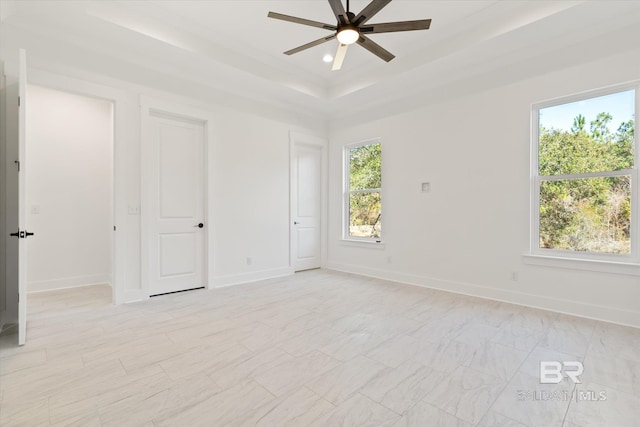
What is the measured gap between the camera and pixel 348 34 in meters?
2.62

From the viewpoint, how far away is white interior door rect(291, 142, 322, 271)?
5.28 metres

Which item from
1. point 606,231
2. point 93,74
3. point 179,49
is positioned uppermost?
point 179,49

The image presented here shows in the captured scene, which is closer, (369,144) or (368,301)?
(368,301)

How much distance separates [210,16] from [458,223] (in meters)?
3.90

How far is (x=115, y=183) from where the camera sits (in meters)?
3.45

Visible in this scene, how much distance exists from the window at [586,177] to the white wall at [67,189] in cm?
550

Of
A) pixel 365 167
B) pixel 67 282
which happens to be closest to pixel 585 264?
pixel 365 167

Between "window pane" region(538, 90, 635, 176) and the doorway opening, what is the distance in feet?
17.9

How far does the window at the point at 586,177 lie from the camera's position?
294cm

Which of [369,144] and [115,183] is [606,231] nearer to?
[369,144]

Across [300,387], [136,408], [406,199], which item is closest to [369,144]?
[406,199]

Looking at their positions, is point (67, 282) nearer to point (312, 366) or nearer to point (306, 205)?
point (306, 205)

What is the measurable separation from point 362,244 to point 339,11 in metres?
3.54

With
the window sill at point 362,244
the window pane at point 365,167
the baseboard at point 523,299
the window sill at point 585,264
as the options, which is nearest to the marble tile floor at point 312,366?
the baseboard at point 523,299
